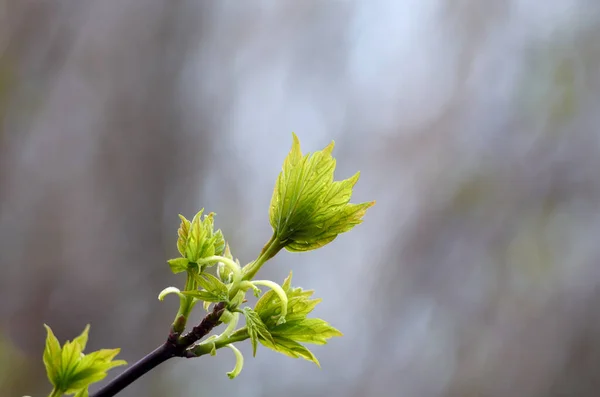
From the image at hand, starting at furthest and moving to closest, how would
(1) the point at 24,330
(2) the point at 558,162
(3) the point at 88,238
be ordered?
(2) the point at 558,162, (3) the point at 88,238, (1) the point at 24,330

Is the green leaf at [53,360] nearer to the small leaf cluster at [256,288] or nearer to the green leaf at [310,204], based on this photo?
the small leaf cluster at [256,288]

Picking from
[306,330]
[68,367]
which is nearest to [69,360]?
[68,367]

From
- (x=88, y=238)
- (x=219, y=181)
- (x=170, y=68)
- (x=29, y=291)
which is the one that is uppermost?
(x=170, y=68)

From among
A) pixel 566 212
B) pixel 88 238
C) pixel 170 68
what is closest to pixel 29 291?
pixel 88 238

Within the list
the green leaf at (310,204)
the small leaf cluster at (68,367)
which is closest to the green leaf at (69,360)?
the small leaf cluster at (68,367)

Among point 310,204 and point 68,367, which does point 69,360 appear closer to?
point 68,367

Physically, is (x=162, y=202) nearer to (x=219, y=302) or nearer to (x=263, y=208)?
(x=263, y=208)

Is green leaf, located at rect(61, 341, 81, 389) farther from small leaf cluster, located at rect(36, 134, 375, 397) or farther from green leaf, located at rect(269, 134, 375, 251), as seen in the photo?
green leaf, located at rect(269, 134, 375, 251)
